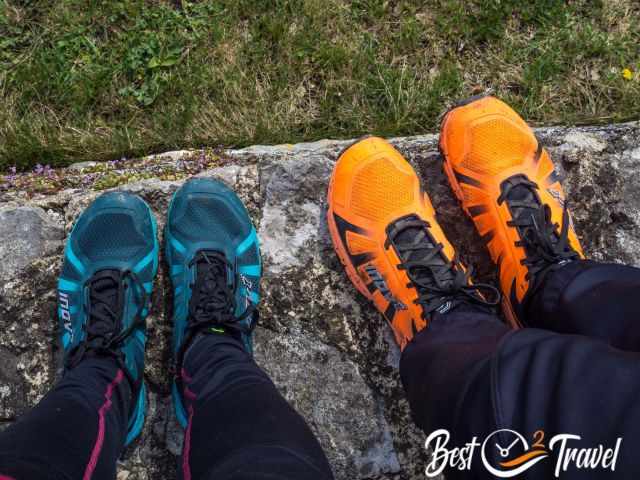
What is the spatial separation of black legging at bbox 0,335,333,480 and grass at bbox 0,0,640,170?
1.17 metres

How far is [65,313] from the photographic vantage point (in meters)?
1.79

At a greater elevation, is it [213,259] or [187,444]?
[213,259]

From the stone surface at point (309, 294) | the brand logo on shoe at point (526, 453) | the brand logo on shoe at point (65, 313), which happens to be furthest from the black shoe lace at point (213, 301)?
the brand logo on shoe at point (526, 453)

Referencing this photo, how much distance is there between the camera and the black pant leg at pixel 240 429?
1180mm

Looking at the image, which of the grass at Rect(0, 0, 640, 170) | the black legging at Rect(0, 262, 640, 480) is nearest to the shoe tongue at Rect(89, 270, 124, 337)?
the black legging at Rect(0, 262, 640, 480)

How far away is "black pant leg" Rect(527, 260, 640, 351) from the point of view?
1.31 m

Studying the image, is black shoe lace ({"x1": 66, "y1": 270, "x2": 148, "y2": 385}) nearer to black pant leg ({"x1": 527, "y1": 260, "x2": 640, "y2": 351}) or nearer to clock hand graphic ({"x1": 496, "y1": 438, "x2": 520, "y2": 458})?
clock hand graphic ({"x1": 496, "y1": 438, "x2": 520, "y2": 458})

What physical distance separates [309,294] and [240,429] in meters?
0.66

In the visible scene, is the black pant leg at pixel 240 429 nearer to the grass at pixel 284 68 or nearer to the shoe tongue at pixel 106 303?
the shoe tongue at pixel 106 303

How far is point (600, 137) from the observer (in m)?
2.10

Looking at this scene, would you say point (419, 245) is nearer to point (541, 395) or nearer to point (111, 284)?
point (541, 395)

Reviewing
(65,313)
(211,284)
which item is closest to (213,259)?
(211,284)

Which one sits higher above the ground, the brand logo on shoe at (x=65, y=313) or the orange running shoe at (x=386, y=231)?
the orange running shoe at (x=386, y=231)

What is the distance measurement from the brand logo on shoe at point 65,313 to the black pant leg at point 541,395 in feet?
4.09
